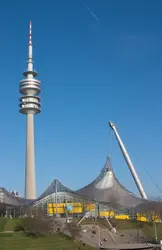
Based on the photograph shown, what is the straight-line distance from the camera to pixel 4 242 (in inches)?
1421

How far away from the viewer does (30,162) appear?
309 feet

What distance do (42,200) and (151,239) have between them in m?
26.2

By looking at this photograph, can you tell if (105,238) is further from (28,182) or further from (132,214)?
(28,182)

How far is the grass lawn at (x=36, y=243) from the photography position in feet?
115

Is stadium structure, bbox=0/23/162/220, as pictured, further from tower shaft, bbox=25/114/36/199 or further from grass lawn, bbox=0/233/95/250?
grass lawn, bbox=0/233/95/250

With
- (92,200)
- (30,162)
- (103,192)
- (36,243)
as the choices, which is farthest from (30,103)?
(36,243)

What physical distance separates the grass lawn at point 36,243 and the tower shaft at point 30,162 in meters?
52.1

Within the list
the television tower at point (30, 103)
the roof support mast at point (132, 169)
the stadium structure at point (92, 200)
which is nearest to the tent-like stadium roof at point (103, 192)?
the stadium structure at point (92, 200)

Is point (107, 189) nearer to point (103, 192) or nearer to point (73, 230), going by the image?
point (103, 192)

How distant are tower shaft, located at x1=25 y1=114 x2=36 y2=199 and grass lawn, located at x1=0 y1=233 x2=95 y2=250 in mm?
52140

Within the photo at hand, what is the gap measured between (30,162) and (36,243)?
2298 inches

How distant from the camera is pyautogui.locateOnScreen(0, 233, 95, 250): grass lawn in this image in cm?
3503

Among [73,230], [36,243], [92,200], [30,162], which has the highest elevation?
[30,162]

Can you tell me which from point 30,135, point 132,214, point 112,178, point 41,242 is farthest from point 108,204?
point 30,135
